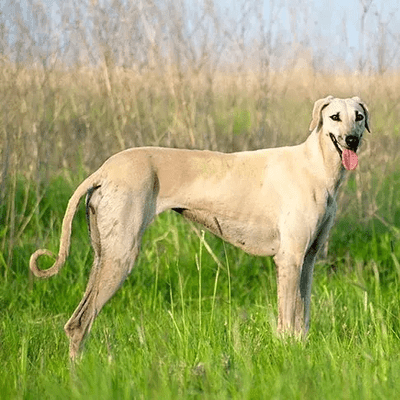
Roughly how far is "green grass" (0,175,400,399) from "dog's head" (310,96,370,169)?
614mm

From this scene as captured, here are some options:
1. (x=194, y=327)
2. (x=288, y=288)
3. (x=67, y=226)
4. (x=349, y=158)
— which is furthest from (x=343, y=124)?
(x=67, y=226)

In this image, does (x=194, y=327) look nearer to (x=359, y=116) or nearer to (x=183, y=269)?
(x=359, y=116)

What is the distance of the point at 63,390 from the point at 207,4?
4.61 metres

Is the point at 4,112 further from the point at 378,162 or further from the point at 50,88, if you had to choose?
the point at 378,162

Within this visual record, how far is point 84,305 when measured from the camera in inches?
178

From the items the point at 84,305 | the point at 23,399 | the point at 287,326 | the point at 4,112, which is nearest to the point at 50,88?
the point at 4,112

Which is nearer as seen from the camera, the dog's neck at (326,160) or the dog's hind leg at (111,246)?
the dog's hind leg at (111,246)

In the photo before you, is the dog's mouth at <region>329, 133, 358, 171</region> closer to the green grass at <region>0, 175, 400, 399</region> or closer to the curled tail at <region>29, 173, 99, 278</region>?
the green grass at <region>0, 175, 400, 399</region>

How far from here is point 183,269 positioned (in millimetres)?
6273

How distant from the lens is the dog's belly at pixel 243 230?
4.61 meters

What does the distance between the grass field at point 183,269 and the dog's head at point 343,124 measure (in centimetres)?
68

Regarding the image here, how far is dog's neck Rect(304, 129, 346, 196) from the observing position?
4.63 meters

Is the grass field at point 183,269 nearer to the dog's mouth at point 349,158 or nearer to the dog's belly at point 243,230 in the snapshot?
the dog's belly at point 243,230

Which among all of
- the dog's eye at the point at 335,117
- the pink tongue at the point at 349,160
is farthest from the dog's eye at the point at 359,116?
the pink tongue at the point at 349,160
